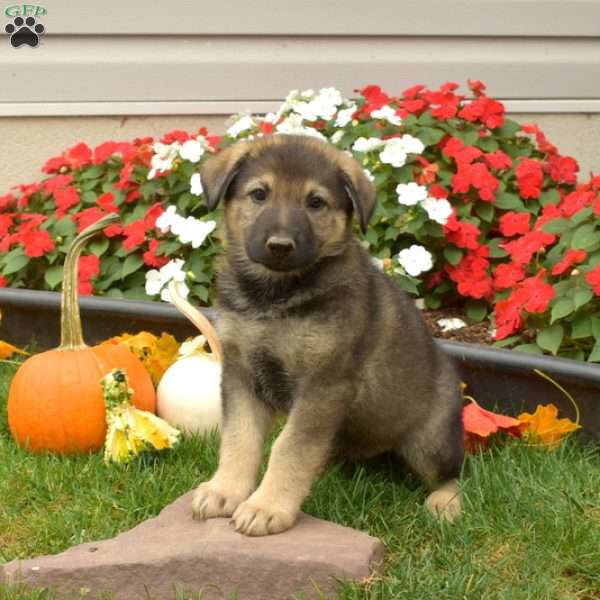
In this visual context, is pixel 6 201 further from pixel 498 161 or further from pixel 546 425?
pixel 546 425

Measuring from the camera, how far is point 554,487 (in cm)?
409

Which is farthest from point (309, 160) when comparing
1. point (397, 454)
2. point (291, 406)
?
point (397, 454)

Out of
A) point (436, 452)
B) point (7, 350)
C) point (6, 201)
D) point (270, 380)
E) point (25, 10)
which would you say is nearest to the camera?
point (270, 380)

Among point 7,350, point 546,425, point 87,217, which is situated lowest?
point 7,350

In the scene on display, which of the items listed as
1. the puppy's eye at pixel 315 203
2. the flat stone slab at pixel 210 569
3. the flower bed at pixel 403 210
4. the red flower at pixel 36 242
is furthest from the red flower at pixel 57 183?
the flat stone slab at pixel 210 569

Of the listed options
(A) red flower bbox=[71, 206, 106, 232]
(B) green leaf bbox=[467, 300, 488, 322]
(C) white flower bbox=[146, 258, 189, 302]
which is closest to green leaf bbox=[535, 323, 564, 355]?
(B) green leaf bbox=[467, 300, 488, 322]

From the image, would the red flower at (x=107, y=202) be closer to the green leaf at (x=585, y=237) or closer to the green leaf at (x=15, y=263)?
the green leaf at (x=15, y=263)

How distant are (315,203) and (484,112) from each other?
10.2 feet

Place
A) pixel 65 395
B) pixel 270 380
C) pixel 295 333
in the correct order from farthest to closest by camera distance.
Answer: pixel 65 395, pixel 270 380, pixel 295 333

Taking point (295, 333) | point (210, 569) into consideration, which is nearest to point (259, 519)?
point (210, 569)

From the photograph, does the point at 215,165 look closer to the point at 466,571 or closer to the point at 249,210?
the point at 249,210

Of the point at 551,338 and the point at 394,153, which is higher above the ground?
the point at 394,153

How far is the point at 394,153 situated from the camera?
19.5 feet

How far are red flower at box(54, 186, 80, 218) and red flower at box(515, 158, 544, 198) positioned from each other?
2.54m
